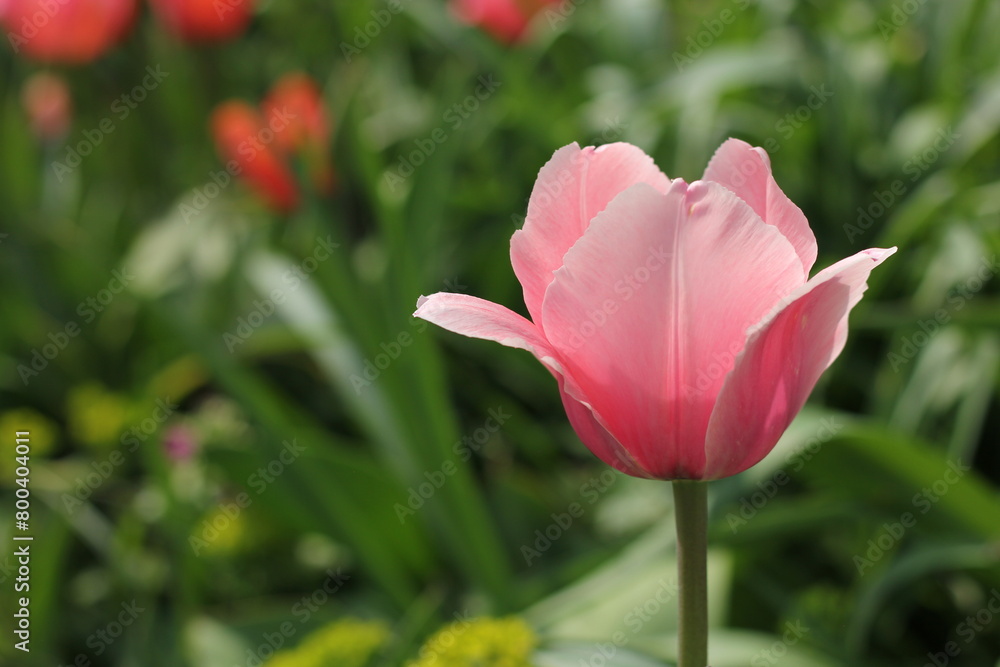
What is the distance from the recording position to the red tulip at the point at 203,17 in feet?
8.41

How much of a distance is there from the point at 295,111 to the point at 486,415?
67 cm

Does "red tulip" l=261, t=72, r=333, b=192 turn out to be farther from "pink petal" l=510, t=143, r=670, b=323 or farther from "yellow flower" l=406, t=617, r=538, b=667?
"pink petal" l=510, t=143, r=670, b=323

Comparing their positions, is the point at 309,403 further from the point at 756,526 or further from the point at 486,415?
the point at 756,526

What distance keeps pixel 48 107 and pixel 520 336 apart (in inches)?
104

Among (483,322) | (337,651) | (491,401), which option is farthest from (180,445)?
(483,322)

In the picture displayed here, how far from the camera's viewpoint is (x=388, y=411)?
153cm

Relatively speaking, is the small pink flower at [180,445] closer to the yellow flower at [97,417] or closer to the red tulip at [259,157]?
the yellow flower at [97,417]

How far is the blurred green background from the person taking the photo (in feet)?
4.05

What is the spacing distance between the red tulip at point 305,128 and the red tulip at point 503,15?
18.5 inches

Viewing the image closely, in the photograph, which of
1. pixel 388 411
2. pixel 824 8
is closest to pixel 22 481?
pixel 388 411

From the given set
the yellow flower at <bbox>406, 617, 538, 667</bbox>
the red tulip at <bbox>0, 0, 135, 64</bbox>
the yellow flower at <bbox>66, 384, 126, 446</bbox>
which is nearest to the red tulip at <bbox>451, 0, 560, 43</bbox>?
the red tulip at <bbox>0, 0, 135, 64</bbox>

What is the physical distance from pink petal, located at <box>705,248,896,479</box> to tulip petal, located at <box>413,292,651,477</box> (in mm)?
45

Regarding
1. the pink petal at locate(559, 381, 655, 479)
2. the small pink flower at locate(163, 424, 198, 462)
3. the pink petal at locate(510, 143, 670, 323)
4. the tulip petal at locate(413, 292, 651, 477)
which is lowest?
the pink petal at locate(559, 381, 655, 479)

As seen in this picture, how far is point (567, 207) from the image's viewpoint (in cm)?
51
